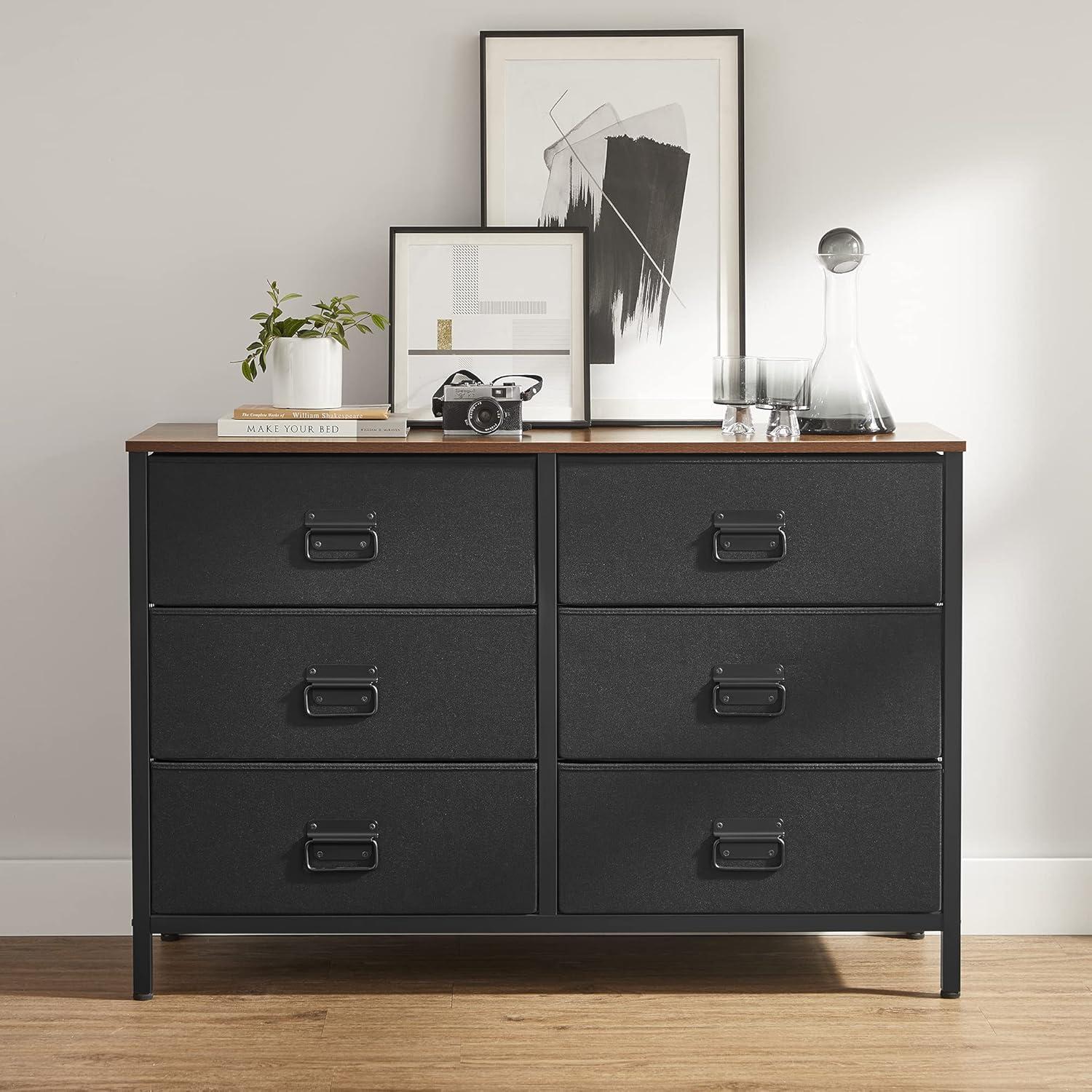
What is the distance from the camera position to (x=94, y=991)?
7.66 ft

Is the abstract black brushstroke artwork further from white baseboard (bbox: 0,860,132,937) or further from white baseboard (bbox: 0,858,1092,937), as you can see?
white baseboard (bbox: 0,860,132,937)

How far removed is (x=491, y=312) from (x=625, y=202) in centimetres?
35

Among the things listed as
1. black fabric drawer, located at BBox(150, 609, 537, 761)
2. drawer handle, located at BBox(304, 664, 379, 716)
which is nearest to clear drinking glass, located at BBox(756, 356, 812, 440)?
black fabric drawer, located at BBox(150, 609, 537, 761)

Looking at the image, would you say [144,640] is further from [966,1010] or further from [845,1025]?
[966,1010]

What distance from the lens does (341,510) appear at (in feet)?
7.05

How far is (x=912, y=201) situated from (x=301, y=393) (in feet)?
4.11

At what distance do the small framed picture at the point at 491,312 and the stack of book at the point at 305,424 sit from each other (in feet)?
0.89

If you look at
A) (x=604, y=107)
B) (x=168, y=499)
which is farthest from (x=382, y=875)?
(x=604, y=107)

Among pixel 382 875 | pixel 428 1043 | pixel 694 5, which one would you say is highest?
pixel 694 5

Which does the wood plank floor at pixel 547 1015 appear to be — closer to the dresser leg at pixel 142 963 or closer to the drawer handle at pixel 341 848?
the dresser leg at pixel 142 963

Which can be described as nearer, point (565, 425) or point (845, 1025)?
point (845, 1025)

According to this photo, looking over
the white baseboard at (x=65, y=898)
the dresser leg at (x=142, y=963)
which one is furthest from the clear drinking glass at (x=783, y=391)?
the white baseboard at (x=65, y=898)

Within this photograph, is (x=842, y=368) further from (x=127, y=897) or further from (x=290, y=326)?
(x=127, y=897)

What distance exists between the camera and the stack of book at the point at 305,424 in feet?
7.08
